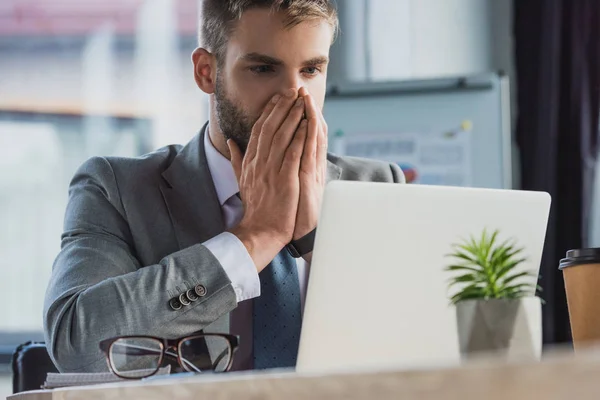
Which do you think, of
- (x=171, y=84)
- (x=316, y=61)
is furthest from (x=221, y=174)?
(x=171, y=84)

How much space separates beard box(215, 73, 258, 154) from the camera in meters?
1.91

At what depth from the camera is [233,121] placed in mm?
1930

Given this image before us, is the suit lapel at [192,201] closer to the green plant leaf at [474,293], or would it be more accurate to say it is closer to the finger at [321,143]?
the finger at [321,143]

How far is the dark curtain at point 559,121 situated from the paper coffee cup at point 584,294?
7.22 ft

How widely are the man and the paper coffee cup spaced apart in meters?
0.59

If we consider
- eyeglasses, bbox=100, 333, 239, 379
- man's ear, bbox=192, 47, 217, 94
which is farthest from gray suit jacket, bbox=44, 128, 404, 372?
eyeglasses, bbox=100, 333, 239, 379

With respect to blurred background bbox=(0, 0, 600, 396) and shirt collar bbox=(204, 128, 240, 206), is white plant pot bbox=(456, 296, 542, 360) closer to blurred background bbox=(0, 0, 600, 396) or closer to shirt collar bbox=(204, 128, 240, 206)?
shirt collar bbox=(204, 128, 240, 206)

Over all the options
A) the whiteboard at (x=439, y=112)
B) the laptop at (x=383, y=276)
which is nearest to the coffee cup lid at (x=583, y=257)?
the laptop at (x=383, y=276)

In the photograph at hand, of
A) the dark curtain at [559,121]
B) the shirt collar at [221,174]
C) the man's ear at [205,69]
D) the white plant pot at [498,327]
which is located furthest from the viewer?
the dark curtain at [559,121]

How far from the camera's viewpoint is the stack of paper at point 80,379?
3.45 ft

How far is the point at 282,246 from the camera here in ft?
5.66

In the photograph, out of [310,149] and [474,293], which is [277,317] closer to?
[310,149]

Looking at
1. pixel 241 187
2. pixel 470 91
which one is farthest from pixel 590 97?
pixel 241 187

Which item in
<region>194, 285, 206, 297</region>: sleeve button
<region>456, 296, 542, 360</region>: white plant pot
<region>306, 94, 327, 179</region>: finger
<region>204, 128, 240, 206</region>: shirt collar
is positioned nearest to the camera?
<region>456, 296, 542, 360</region>: white plant pot
